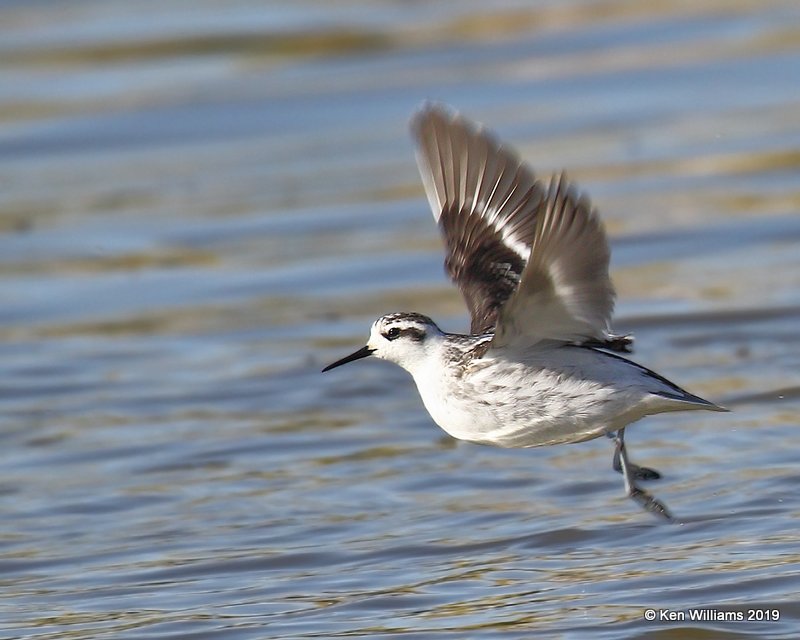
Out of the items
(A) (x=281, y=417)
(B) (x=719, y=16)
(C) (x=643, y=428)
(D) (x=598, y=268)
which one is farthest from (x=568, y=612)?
(B) (x=719, y=16)

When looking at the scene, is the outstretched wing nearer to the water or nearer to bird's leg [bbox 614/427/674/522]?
bird's leg [bbox 614/427/674/522]

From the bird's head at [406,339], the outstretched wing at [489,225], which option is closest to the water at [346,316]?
the bird's head at [406,339]

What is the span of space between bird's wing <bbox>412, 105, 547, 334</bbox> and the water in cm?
124

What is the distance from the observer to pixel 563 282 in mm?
7473

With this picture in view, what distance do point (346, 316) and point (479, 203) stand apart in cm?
411

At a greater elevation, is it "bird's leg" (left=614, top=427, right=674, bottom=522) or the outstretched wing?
the outstretched wing

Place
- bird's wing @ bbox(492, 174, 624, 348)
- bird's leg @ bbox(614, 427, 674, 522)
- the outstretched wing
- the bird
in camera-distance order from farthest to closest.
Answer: bird's leg @ bbox(614, 427, 674, 522), the outstretched wing, the bird, bird's wing @ bbox(492, 174, 624, 348)

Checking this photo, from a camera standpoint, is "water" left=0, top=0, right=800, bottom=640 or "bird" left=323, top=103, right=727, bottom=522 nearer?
"bird" left=323, top=103, right=727, bottom=522

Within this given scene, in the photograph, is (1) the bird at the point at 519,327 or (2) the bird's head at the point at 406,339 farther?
(2) the bird's head at the point at 406,339

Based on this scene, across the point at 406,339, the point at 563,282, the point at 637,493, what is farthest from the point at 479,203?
the point at 563,282

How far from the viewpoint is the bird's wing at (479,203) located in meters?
9.12

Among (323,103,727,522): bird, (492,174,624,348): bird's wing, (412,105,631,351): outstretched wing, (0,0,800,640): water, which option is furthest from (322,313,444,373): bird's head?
(0,0,800,640): water

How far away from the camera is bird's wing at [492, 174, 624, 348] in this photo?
23.4 ft

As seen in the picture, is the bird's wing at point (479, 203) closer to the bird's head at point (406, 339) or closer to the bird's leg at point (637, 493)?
the bird's head at point (406, 339)
